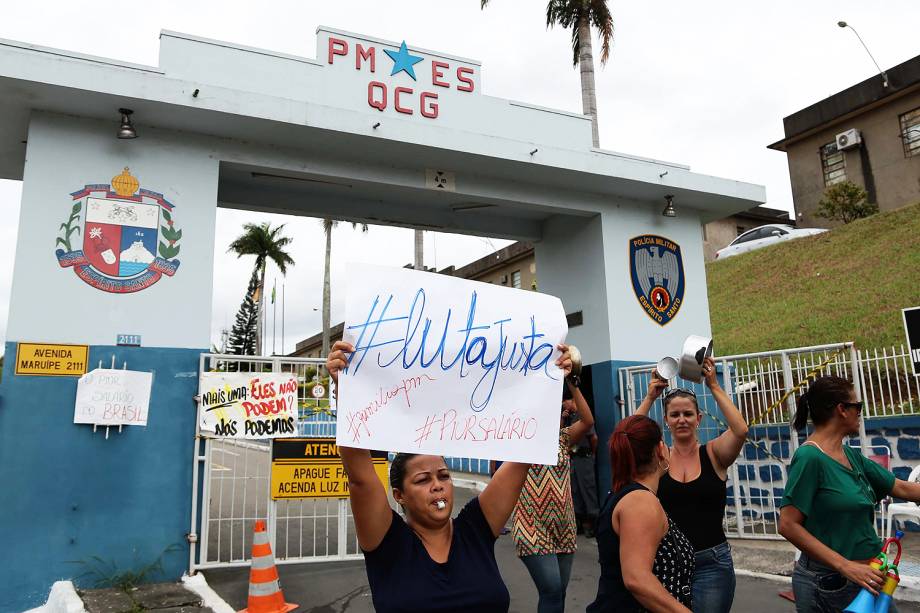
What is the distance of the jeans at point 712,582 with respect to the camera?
3.66 metres

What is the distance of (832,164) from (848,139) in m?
1.84

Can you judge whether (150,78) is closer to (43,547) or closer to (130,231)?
(130,231)

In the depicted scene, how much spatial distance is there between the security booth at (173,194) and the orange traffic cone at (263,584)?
1368 mm

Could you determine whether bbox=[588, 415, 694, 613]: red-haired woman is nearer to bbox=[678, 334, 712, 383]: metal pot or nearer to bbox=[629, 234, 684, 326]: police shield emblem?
bbox=[678, 334, 712, 383]: metal pot

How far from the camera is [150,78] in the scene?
7305mm

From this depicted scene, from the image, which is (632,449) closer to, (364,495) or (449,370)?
(449,370)

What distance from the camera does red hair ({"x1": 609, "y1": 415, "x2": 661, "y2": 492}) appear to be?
3.20 meters

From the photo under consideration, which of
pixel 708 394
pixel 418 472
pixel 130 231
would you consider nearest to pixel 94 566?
pixel 130 231

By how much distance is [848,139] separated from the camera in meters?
28.0

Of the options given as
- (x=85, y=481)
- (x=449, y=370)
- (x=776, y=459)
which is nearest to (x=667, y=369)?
(x=449, y=370)

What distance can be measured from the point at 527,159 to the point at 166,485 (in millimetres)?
5731

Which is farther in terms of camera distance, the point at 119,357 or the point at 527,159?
the point at 527,159

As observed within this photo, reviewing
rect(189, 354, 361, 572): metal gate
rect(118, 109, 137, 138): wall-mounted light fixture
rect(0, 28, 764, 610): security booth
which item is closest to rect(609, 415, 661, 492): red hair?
rect(189, 354, 361, 572): metal gate

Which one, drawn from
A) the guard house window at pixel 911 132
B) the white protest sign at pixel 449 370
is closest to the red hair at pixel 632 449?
the white protest sign at pixel 449 370
